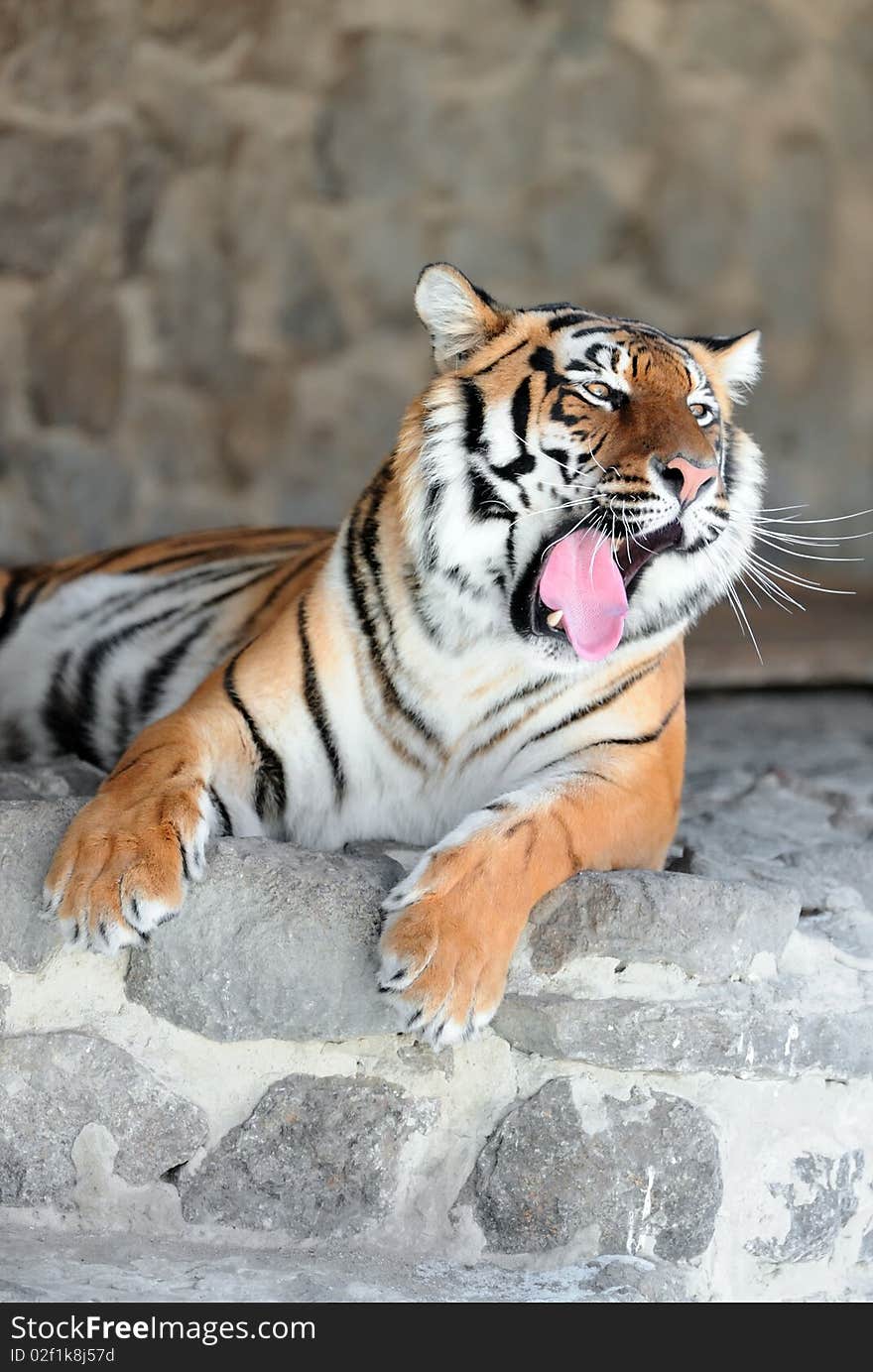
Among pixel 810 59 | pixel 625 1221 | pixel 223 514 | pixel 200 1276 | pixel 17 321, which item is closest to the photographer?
pixel 200 1276

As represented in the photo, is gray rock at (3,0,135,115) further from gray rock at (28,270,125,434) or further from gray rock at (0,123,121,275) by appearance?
gray rock at (28,270,125,434)

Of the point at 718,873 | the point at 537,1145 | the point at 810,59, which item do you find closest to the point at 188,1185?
the point at 537,1145

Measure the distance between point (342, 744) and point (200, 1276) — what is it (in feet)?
2.43

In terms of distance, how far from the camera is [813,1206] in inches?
81.7

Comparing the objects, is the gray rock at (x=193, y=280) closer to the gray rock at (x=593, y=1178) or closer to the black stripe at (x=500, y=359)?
the black stripe at (x=500, y=359)

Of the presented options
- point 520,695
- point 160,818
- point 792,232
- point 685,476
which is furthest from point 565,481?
point 792,232

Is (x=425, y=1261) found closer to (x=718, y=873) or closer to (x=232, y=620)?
(x=718, y=873)

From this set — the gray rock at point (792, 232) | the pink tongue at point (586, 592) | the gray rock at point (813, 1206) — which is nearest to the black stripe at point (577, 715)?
the pink tongue at point (586, 592)

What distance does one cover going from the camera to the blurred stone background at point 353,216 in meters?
4.55

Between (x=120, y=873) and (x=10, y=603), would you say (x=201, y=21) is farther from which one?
(x=120, y=873)

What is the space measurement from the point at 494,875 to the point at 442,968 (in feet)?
0.46

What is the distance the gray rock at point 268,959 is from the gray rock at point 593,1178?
24 centimetres

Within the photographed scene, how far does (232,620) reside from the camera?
281 centimetres

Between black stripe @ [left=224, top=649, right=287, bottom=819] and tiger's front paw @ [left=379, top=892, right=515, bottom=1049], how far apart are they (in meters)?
0.50
